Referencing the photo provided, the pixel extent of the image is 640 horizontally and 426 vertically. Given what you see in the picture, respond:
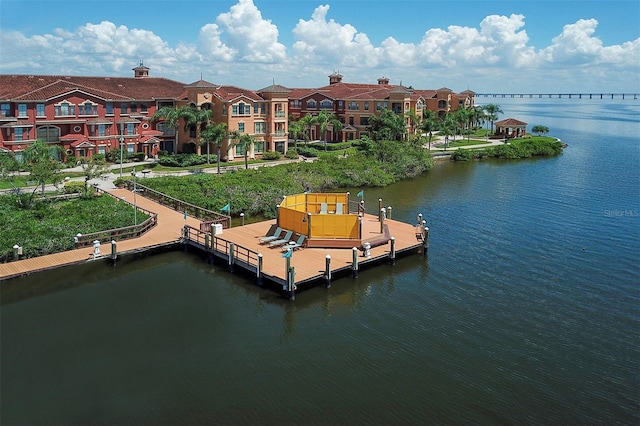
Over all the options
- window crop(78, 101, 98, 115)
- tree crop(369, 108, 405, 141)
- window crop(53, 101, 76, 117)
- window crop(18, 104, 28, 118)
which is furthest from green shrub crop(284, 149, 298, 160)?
window crop(18, 104, 28, 118)

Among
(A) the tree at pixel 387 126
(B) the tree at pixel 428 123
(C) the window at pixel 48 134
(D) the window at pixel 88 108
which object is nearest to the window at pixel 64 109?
(D) the window at pixel 88 108

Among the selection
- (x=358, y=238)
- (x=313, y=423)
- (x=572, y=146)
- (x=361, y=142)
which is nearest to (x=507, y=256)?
(x=358, y=238)

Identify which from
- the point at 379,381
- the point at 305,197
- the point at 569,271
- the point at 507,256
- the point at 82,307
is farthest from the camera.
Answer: the point at 305,197

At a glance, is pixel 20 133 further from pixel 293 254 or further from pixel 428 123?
pixel 428 123

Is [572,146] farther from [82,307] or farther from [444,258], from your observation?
[82,307]

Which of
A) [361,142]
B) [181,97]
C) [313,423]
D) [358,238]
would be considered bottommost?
[313,423]

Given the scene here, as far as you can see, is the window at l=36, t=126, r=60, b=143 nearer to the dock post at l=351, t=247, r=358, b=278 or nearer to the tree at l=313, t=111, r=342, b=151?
the tree at l=313, t=111, r=342, b=151

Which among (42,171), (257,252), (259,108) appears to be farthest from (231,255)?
(259,108)
